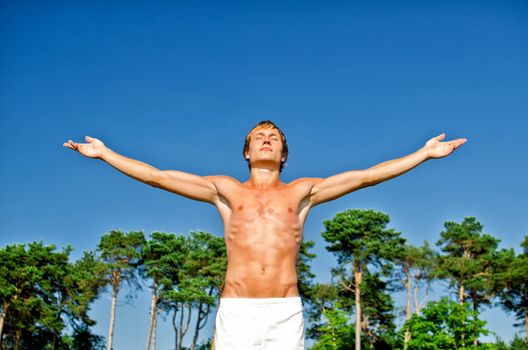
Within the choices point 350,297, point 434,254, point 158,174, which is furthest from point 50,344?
point 158,174

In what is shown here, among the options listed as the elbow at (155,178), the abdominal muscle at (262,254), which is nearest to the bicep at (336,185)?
the abdominal muscle at (262,254)

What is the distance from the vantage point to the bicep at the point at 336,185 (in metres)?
6.25

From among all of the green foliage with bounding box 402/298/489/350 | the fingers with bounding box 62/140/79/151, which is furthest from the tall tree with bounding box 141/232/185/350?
the fingers with bounding box 62/140/79/151

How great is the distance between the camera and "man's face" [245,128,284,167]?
6.19 metres

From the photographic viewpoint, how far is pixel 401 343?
4403 cm

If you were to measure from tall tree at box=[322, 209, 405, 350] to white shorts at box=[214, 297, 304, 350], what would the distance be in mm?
42564

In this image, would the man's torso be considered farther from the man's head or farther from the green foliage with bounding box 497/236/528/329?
the green foliage with bounding box 497/236/528/329

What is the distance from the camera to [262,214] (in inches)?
234

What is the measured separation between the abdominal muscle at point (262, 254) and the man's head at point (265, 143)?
632 mm

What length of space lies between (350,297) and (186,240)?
557 inches

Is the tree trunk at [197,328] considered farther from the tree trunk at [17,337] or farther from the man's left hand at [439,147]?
the man's left hand at [439,147]

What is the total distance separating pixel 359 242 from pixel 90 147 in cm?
4286

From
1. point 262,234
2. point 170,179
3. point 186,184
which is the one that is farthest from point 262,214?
point 170,179

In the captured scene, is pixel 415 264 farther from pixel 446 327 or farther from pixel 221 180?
pixel 221 180
